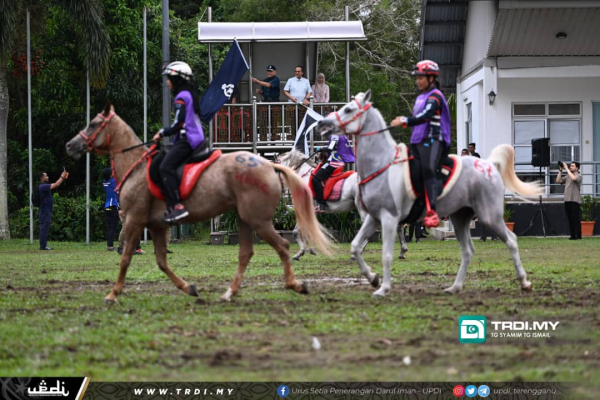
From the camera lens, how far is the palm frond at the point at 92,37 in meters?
27.5

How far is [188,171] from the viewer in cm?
1074

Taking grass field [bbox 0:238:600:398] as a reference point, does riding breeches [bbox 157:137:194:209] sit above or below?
above

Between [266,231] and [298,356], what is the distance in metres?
3.94

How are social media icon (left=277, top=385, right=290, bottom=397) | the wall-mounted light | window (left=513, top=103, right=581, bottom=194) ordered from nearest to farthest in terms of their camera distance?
social media icon (left=277, top=385, right=290, bottom=397), the wall-mounted light, window (left=513, top=103, right=581, bottom=194)

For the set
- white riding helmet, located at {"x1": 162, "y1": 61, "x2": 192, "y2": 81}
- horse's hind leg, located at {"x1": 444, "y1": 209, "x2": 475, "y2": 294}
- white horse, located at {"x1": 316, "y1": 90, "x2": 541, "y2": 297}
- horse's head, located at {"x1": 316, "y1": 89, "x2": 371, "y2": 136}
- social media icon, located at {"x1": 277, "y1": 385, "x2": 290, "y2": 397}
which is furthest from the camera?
horse's hind leg, located at {"x1": 444, "y1": 209, "x2": 475, "y2": 294}

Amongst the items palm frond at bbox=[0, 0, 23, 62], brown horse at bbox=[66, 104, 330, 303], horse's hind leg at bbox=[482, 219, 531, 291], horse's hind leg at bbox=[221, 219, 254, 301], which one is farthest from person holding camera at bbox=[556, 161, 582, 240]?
horse's hind leg at bbox=[221, 219, 254, 301]

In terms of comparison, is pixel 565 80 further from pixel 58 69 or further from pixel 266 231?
pixel 266 231

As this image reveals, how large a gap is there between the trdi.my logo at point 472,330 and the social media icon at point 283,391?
206cm

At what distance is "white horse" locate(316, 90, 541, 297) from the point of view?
10.9m

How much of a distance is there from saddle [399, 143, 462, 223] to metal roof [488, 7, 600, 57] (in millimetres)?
20081

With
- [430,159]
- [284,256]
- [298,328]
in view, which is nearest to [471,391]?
[298,328]

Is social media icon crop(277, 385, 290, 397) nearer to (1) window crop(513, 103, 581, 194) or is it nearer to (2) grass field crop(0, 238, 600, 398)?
(2) grass field crop(0, 238, 600, 398)

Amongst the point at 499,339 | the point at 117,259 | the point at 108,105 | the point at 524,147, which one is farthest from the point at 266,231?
the point at 524,147

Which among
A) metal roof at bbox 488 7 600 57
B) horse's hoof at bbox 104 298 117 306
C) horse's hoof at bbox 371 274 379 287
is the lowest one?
horse's hoof at bbox 104 298 117 306
